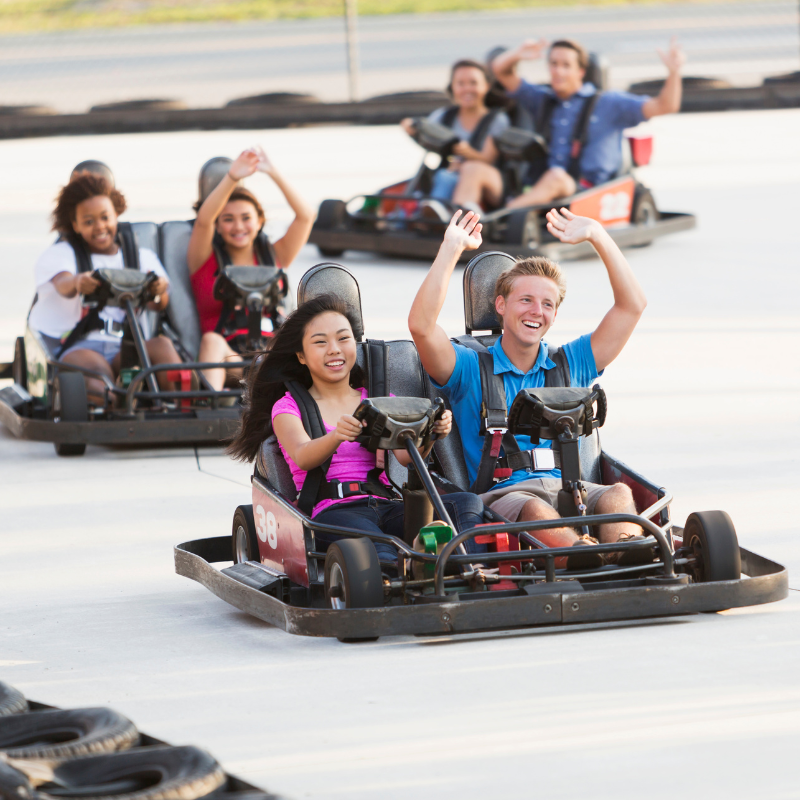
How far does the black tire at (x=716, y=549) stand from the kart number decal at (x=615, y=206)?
6508 mm

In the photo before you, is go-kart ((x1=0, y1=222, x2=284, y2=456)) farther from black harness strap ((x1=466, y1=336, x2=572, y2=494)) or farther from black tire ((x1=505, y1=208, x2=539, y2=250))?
black tire ((x1=505, y1=208, x2=539, y2=250))

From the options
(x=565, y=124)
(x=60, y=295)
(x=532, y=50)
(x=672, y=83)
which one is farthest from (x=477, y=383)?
(x=565, y=124)

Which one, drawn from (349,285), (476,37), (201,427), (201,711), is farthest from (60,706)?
(476,37)

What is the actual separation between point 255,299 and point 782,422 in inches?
89.2

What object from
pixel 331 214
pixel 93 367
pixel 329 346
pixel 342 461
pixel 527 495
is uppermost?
pixel 331 214

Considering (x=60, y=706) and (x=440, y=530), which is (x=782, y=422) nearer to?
(x=440, y=530)

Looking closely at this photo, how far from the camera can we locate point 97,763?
298cm

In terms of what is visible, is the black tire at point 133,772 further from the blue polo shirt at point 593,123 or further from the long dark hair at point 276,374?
the blue polo shirt at point 593,123

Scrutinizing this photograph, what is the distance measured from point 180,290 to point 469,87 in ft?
13.1

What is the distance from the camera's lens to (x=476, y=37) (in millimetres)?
25000

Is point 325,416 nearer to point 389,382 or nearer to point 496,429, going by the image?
point 389,382

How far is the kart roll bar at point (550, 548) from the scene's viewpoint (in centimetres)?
380

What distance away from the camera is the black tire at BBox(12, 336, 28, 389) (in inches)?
278

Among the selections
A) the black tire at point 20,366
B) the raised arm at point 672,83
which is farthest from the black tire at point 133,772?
the raised arm at point 672,83
